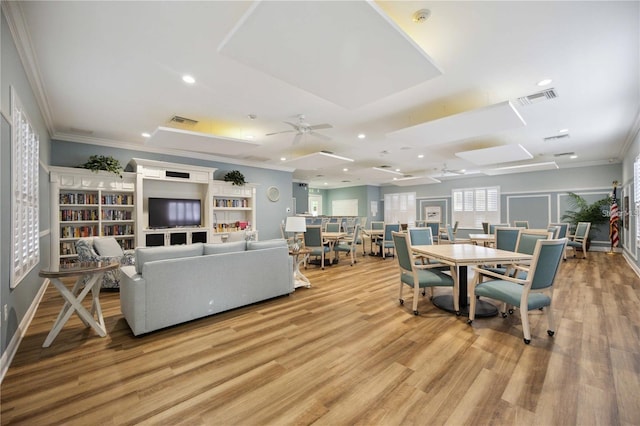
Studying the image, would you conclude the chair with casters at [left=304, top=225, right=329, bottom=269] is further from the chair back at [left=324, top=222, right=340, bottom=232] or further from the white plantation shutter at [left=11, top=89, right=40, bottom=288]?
the white plantation shutter at [left=11, top=89, right=40, bottom=288]

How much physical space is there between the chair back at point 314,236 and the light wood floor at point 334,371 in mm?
2626

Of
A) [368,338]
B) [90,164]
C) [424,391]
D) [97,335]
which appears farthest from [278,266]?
[90,164]

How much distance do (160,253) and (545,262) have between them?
378cm

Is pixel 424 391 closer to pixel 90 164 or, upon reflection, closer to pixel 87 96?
pixel 87 96

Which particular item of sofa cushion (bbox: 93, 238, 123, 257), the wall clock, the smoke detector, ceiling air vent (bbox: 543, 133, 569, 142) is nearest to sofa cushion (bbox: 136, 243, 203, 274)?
sofa cushion (bbox: 93, 238, 123, 257)

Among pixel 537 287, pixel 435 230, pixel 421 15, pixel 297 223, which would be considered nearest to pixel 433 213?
pixel 435 230

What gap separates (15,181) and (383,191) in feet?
42.3

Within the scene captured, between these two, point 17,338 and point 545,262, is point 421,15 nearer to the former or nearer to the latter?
point 545,262

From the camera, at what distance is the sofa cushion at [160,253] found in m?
2.84

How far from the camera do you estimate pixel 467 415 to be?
5.50 ft

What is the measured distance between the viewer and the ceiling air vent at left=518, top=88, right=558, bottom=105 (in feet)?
11.6

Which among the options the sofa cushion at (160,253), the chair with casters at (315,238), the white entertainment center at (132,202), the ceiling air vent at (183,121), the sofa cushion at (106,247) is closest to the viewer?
the sofa cushion at (160,253)

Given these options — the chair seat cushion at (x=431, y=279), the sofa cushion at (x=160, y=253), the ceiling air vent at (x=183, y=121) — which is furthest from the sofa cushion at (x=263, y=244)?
the ceiling air vent at (x=183, y=121)

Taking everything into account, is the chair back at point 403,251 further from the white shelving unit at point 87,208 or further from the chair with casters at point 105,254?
the white shelving unit at point 87,208
